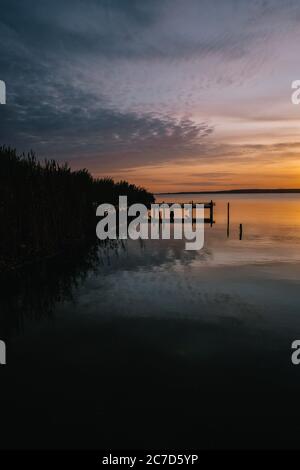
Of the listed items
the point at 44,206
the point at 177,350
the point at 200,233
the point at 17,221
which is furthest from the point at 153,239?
the point at 177,350

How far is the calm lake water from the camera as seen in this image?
19.3ft

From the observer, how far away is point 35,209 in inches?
748

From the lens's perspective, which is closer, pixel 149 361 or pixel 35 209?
pixel 149 361

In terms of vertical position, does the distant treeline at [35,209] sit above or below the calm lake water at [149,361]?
above

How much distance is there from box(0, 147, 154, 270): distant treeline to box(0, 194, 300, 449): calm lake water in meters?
1.89

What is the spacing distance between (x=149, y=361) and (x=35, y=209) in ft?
41.9

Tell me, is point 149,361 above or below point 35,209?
below

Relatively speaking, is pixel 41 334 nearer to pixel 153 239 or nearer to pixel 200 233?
pixel 153 239

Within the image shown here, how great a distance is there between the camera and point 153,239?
30.7 m

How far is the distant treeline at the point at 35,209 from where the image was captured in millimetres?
16641

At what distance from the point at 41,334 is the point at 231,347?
4848 millimetres

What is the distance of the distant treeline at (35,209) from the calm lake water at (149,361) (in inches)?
74.4

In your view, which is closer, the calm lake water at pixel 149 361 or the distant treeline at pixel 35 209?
the calm lake water at pixel 149 361
